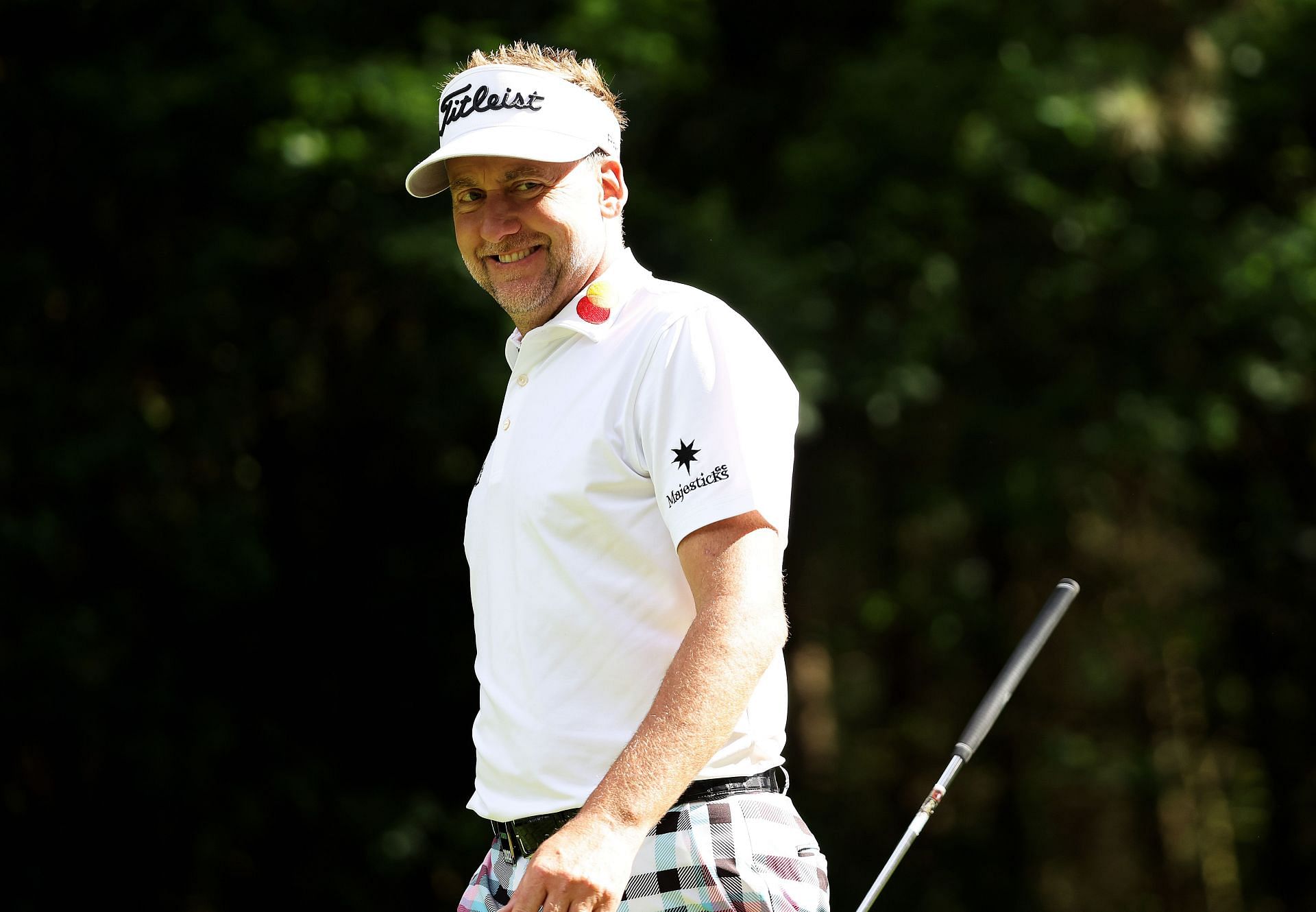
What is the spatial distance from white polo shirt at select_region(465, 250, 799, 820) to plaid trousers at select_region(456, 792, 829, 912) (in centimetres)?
6

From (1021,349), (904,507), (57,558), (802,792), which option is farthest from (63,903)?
(1021,349)

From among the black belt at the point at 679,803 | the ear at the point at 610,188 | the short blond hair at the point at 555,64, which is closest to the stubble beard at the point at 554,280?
the ear at the point at 610,188

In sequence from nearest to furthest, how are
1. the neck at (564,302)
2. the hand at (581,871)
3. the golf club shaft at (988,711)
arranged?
the hand at (581,871), the golf club shaft at (988,711), the neck at (564,302)

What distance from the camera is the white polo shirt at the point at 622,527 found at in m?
2.13

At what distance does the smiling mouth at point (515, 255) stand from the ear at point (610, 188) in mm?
141

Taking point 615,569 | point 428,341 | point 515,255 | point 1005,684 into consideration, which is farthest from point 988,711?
point 428,341

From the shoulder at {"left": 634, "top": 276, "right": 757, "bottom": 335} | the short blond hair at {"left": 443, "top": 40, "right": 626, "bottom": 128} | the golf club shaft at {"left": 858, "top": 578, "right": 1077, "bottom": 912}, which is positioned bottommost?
the golf club shaft at {"left": 858, "top": 578, "right": 1077, "bottom": 912}

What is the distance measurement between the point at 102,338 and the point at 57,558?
3.89 ft

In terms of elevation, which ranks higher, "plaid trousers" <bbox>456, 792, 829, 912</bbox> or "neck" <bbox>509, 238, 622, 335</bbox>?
"neck" <bbox>509, 238, 622, 335</bbox>

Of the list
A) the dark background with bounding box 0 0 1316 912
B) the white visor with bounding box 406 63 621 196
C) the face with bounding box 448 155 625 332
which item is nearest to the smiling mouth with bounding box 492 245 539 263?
the face with bounding box 448 155 625 332

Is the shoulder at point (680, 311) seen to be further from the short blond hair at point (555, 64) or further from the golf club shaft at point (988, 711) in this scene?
the golf club shaft at point (988, 711)

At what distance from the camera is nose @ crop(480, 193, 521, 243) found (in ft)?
7.99

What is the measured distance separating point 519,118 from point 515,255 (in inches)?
8.1

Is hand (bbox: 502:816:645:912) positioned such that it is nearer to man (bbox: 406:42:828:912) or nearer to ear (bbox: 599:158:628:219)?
man (bbox: 406:42:828:912)
